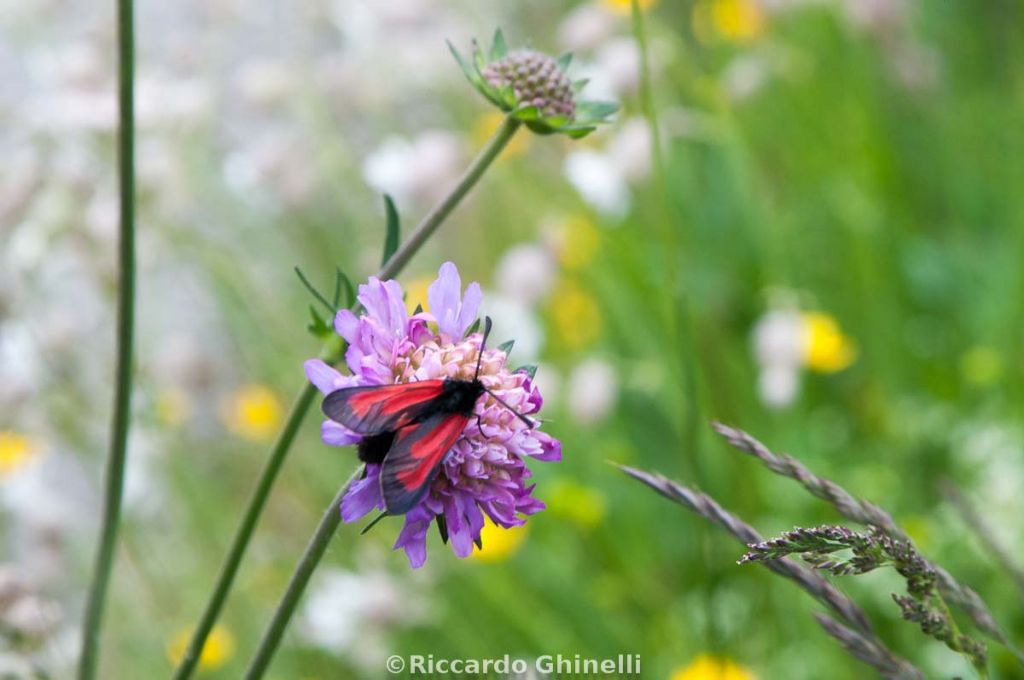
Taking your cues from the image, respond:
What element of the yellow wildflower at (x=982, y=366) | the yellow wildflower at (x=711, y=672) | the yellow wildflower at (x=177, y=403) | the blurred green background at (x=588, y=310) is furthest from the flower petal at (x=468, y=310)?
the yellow wildflower at (x=982, y=366)

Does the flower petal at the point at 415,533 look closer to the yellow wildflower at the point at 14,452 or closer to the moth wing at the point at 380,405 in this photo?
the moth wing at the point at 380,405

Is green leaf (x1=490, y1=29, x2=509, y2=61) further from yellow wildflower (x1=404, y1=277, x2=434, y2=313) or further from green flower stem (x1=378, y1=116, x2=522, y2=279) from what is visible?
yellow wildflower (x1=404, y1=277, x2=434, y2=313)

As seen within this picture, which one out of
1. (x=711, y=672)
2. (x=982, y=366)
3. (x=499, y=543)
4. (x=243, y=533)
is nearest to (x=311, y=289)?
(x=243, y=533)

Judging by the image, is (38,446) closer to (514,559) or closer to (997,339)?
(514,559)

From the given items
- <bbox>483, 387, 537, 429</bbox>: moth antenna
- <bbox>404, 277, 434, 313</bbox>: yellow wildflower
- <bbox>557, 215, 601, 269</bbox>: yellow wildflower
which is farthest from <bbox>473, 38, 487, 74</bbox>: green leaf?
<bbox>404, 277, 434, 313</bbox>: yellow wildflower

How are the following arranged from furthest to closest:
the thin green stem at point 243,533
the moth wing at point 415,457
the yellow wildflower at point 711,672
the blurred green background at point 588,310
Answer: the blurred green background at point 588,310 → the yellow wildflower at point 711,672 → the thin green stem at point 243,533 → the moth wing at point 415,457

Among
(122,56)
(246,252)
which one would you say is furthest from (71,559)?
(122,56)

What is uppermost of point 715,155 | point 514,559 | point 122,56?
point 715,155
